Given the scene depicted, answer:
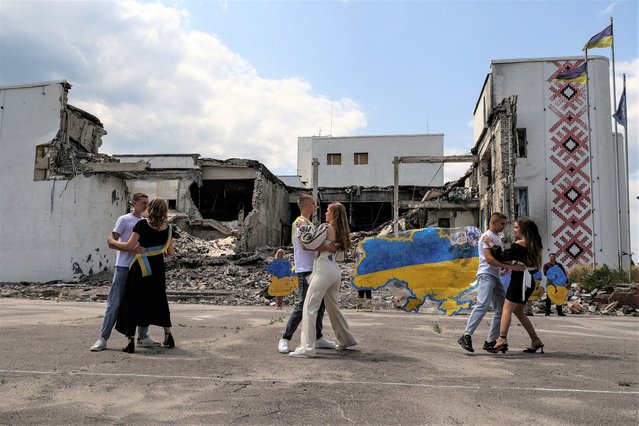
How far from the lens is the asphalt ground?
3.58 meters

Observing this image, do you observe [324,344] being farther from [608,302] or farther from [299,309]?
[608,302]

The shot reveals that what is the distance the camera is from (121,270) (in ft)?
20.5

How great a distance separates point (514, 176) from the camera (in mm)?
22594

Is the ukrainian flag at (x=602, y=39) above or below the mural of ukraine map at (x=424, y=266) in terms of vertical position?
above

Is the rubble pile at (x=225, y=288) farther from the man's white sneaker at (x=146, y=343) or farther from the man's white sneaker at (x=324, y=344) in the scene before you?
the man's white sneaker at (x=146, y=343)

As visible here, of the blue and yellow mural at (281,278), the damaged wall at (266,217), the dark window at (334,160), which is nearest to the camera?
the blue and yellow mural at (281,278)

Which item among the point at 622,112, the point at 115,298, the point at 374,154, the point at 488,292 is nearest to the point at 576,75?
the point at 622,112

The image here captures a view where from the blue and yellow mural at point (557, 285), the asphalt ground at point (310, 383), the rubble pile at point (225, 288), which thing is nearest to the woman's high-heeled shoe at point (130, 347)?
the asphalt ground at point (310, 383)

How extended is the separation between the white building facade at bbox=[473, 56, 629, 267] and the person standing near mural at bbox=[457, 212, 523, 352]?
58.5 feet

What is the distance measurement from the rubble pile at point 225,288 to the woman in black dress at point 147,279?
842cm

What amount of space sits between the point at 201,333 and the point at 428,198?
79.9 ft

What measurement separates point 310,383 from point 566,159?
890 inches

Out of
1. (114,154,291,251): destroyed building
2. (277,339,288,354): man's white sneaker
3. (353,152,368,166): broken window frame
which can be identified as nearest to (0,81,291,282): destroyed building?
(114,154,291,251): destroyed building

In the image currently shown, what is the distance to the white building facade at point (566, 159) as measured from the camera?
75.7ft
